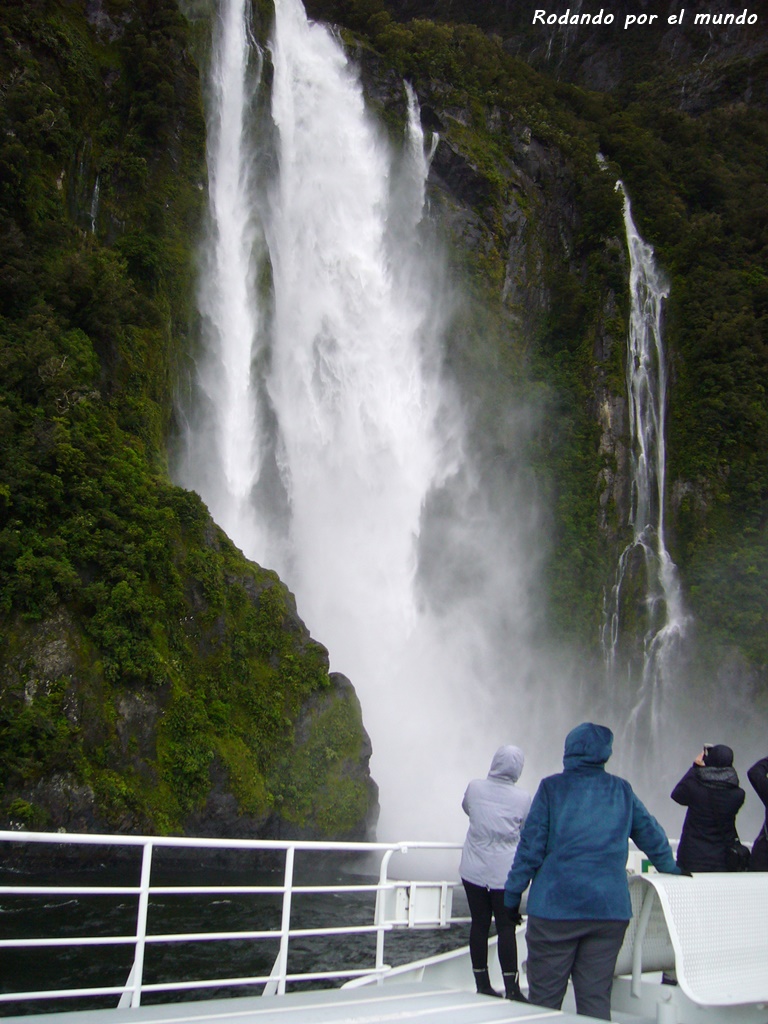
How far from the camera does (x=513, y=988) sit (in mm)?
4375

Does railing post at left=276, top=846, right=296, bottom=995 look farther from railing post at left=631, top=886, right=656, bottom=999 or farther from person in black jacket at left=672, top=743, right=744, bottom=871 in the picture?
person in black jacket at left=672, top=743, right=744, bottom=871

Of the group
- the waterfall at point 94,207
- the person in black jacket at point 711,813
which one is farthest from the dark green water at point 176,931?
the waterfall at point 94,207

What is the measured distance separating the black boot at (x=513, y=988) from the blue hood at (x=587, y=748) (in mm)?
1389

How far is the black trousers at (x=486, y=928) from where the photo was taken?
452cm

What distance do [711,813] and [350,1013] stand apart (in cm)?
268

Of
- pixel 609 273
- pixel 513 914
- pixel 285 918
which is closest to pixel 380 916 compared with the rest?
pixel 285 918

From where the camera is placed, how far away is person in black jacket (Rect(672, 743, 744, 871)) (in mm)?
4793

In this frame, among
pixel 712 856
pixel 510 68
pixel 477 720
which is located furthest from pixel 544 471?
pixel 712 856

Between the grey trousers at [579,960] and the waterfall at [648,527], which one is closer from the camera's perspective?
the grey trousers at [579,960]

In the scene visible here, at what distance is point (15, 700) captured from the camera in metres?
14.3

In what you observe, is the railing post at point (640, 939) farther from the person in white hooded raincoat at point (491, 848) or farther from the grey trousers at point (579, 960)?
the person in white hooded raincoat at point (491, 848)

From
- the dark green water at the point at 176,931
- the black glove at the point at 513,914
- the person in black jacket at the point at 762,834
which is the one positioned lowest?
the dark green water at the point at 176,931

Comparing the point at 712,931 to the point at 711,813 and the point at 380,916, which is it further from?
the point at 380,916

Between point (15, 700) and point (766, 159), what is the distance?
126 feet
